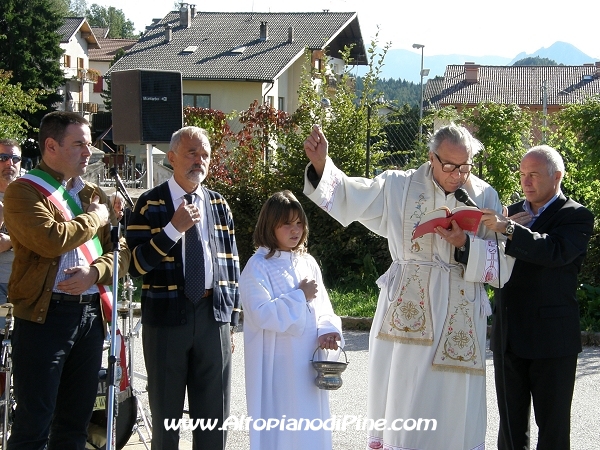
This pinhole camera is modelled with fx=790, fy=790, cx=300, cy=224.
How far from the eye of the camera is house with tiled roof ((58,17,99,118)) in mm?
59562

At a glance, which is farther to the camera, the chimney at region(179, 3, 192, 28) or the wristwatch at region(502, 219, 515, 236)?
the chimney at region(179, 3, 192, 28)

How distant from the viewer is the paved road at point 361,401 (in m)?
5.59

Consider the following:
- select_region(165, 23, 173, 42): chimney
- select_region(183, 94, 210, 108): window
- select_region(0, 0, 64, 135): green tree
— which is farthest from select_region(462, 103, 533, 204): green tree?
select_region(0, 0, 64, 135): green tree

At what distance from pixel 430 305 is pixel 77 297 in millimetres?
1941

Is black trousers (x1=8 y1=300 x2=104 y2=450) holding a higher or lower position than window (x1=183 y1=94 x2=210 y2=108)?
lower

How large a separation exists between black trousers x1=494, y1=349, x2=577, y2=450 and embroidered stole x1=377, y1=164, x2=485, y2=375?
25 cm

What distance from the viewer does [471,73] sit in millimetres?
59781

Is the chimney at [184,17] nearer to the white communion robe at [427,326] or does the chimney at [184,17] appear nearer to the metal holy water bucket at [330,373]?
the white communion robe at [427,326]

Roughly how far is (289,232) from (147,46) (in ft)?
129

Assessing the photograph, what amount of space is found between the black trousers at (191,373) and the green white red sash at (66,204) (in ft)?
1.07

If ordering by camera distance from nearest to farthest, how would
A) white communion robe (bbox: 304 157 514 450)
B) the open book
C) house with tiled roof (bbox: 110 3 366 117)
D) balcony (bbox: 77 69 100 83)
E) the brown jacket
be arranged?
→ 1. the brown jacket
2. the open book
3. white communion robe (bbox: 304 157 514 450)
4. house with tiled roof (bbox: 110 3 366 117)
5. balcony (bbox: 77 69 100 83)

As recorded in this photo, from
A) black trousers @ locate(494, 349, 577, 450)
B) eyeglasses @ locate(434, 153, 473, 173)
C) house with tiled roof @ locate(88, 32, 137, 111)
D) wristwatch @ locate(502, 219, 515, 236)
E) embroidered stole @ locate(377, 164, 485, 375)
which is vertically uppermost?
house with tiled roof @ locate(88, 32, 137, 111)

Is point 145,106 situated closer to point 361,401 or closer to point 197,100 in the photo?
point 361,401

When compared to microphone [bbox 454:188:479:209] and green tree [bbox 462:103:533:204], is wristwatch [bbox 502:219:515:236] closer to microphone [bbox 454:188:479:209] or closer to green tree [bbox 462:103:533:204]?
microphone [bbox 454:188:479:209]
